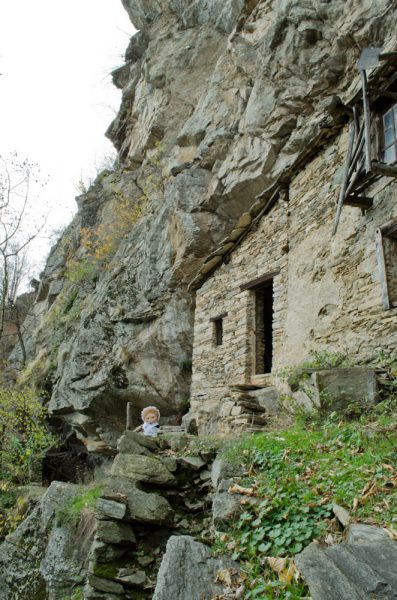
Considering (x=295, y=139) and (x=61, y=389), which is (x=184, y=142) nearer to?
(x=295, y=139)

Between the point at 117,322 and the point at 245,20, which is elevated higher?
the point at 245,20

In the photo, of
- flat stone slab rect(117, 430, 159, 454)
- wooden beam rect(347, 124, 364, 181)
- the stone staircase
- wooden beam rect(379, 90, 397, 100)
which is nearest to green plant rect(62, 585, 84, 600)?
flat stone slab rect(117, 430, 159, 454)

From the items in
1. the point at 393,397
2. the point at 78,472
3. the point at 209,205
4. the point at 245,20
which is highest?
the point at 245,20

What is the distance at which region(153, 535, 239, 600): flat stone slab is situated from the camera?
12.0 feet

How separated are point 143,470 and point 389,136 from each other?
7.05 metres

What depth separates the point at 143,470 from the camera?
6125 millimetres

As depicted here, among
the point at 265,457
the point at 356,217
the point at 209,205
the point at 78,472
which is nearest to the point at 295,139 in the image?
the point at 209,205

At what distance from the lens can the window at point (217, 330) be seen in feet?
38.9

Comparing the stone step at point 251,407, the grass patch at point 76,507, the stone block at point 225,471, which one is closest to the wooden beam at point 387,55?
the stone step at point 251,407

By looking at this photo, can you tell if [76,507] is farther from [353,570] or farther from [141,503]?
[353,570]

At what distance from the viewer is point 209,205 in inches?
555

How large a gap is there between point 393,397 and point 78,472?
13652mm

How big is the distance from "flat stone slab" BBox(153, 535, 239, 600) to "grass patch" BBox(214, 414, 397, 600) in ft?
0.63

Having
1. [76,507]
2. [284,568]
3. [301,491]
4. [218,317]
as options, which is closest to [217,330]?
[218,317]
